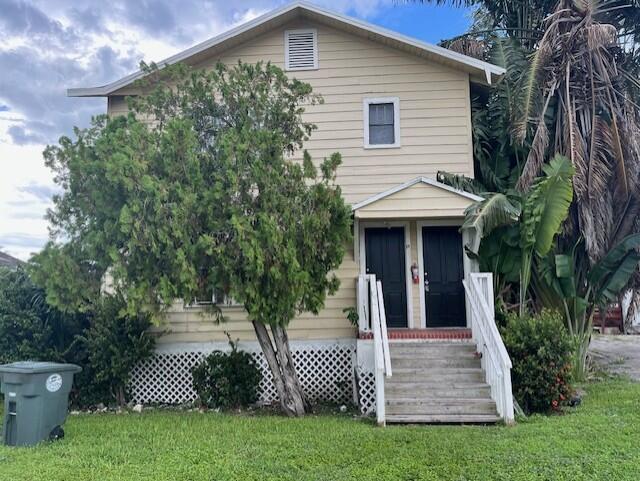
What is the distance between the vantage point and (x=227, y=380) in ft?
29.1

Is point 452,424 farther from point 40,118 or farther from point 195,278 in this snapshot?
point 40,118

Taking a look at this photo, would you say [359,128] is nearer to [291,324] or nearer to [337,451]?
[291,324]

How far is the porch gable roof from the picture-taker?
8.93m

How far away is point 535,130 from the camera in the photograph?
34.9 feet

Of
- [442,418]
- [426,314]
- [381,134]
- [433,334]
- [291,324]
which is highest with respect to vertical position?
[381,134]

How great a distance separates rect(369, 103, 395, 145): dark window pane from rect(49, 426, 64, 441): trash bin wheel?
7645 mm

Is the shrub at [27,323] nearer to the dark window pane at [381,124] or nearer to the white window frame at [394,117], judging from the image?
the white window frame at [394,117]

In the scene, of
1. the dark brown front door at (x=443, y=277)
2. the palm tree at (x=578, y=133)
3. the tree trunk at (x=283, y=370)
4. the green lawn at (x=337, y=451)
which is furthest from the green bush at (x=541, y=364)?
the tree trunk at (x=283, y=370)

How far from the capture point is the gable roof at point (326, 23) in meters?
10.1

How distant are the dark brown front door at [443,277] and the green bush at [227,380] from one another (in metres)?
3.74

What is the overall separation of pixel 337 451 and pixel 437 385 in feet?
8.57

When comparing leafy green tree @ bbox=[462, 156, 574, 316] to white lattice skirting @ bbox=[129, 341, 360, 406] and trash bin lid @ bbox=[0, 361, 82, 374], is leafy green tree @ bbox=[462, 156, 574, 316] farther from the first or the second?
trash bin lid @ bbox=[0, 361, 82, 374]

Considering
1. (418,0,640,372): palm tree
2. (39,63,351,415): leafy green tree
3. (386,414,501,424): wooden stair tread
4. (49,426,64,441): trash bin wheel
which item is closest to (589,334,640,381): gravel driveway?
(418,0,640,372): palm tree

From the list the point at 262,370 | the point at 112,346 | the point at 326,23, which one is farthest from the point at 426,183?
the point at 112,346
